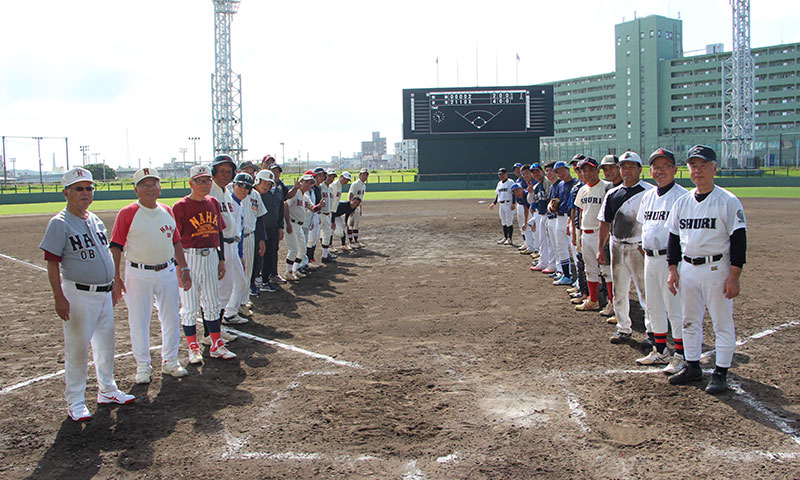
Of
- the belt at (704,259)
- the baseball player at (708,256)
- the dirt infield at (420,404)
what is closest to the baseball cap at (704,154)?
the baseball player at (708,256)

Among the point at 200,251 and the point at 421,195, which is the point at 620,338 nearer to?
the point at 200,251

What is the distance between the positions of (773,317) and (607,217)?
3.07 meters

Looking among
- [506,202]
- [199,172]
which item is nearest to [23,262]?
[199,172]

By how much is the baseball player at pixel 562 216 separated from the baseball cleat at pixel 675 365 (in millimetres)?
4335

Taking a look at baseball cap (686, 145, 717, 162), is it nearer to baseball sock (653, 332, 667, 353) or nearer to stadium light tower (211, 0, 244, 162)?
baseball sock (653, 332, 667, 353)

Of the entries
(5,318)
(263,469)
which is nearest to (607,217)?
(263,469)

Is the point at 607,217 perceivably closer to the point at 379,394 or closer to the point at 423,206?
the point at 379,394

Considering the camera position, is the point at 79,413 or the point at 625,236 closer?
the point at 79,413

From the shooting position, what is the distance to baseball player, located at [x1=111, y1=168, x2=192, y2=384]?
5.47m

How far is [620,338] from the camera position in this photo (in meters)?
6.86

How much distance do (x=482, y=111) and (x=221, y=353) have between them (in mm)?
34266

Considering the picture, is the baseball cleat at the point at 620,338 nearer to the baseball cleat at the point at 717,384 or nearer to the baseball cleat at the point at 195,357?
the baseball cleat at the point at 717,384

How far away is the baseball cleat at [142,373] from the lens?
5.67m

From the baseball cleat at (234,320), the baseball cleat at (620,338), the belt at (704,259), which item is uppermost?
the belt at (704,259)
